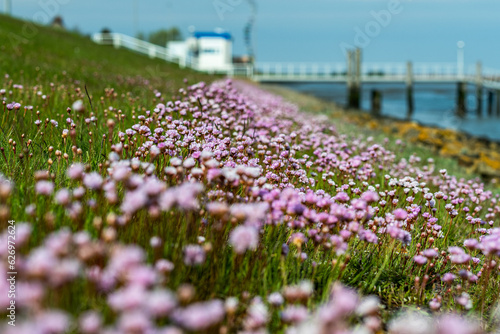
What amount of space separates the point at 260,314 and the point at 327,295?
0.81 meters

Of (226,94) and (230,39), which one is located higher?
(230,39)

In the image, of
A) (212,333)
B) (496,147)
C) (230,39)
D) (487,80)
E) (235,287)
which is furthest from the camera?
(230,39)

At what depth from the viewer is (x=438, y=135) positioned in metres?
16.9

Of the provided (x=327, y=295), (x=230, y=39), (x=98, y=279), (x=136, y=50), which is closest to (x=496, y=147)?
(x=327, y=295)

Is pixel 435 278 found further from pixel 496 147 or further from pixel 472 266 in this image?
pixel 496 147

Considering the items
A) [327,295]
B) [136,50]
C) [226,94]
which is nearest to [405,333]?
[327,295]

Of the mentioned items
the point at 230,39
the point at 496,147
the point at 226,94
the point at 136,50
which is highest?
the point at 230,39

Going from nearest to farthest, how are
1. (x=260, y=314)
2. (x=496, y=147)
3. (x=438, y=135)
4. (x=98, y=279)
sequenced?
(x=98, y=279) → (x=260, y=314) → (x=438, y=135) → (x=496, y=147)

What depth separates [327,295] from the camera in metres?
2.42

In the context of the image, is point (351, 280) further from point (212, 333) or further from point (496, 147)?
point (496, 147)

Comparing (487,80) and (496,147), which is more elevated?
(487,80)

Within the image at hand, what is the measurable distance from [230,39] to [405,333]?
6705 cm

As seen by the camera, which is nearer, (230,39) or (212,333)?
(212,333)

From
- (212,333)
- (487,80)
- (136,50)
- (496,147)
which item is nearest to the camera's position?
(212,333)
